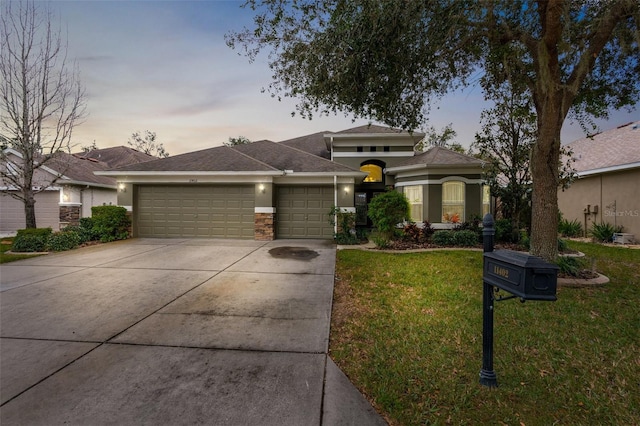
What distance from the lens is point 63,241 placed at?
402 inches

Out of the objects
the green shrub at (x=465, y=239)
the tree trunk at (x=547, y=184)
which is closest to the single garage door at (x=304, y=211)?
the green shrub at (x=465, y=239)

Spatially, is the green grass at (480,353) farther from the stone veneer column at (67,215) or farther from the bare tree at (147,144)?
the bare tree at (147,144)

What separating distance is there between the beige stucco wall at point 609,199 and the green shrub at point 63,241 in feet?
68.2

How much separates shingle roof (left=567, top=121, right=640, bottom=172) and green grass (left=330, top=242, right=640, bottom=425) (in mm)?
9413

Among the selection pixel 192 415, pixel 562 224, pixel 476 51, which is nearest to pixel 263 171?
pixel 476 51

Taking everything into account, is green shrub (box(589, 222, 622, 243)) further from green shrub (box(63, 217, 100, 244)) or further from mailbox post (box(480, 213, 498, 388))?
green shrub (box(63, 217, 100, 244))

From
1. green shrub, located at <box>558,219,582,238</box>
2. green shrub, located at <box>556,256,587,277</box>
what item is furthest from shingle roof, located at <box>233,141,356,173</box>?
green shrub, located at <box>558,219,582,238</box>

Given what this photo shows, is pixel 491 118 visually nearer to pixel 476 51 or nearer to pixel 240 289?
pixel 476 51

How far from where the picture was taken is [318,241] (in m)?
12.4

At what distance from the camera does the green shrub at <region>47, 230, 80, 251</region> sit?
1005 cm

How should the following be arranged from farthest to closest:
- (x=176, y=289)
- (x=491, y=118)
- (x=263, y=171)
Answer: (x=263, y=171) → (x=491, y=118) → (x=176, y=289)

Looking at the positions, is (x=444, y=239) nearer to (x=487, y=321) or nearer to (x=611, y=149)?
(x=487, y=321)

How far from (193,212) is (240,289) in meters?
8.36

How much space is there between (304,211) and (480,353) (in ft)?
33.5
